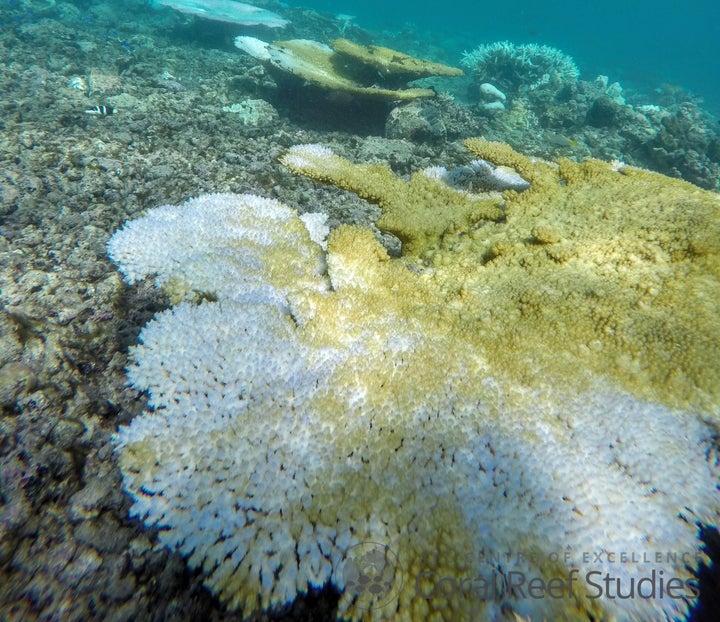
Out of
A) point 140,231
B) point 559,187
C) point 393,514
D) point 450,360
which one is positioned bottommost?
point 140,231

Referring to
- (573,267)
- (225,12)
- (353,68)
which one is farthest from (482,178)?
(225,12)

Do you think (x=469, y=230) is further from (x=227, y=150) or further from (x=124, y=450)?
(x=227, y=150)

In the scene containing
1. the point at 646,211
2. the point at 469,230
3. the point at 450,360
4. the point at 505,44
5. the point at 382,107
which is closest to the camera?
the point at 450,360

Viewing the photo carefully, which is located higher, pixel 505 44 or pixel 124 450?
pixel 505 44

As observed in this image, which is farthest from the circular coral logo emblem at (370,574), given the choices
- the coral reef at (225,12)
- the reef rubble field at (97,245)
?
the coral reef at (225,12)

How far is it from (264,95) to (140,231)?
718 cm

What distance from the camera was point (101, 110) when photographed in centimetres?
638

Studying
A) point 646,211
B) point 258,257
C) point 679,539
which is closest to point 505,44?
point 646,211

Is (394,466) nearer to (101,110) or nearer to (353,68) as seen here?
(101,110)

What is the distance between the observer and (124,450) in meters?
2.06

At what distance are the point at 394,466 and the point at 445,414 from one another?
16.0 inches

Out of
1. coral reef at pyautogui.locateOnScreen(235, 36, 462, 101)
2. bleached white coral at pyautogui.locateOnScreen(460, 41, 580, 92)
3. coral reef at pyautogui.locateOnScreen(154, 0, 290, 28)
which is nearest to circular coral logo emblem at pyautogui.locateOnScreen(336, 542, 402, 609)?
coral reef at pyautogui.locateOnScreen(235, 36, 462, 101)

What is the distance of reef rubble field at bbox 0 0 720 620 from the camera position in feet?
6.49

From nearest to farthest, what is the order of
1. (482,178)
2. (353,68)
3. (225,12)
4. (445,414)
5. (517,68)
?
1. (445,414)
2. (482,178)
3. (353,68)
4. (225,12)
5. (517,68)
